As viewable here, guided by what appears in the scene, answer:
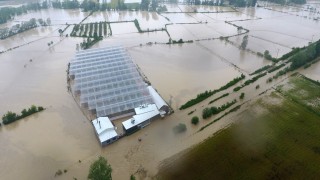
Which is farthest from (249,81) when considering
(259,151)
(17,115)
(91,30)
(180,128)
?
(91,30)

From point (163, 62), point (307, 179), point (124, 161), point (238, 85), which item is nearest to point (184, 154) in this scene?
point (124, 161)

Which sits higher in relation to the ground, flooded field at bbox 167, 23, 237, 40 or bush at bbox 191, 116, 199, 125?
flooded field at bbox 167, 23, 237, 40

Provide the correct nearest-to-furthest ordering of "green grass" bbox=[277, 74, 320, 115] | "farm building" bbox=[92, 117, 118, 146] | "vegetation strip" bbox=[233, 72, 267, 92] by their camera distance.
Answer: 1. "farm building" bbox=[92, 117, 118, 146]
2. "green grass" bbox=[277, 74, 320, 115]
3. "vegetation strip" bbox=[233, 72, 267, 92]

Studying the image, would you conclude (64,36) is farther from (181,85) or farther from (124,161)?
(124,161)

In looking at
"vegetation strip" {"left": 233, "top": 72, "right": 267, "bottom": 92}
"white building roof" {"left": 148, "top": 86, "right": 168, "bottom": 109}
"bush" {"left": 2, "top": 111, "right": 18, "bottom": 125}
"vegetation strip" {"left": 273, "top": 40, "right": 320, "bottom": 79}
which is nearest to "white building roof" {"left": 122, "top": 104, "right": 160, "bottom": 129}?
"white building roof" {"left": 148, "top": 86, "right": 168, "bottom": 109}

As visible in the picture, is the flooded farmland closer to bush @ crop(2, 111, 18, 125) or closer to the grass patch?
bush @ crop(2, 111, 18, 125)

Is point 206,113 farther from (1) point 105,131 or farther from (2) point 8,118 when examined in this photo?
(2) point 8,118

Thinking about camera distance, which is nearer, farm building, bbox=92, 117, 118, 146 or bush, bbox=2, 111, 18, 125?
farm building, bbox=92, 117, 118, 146
